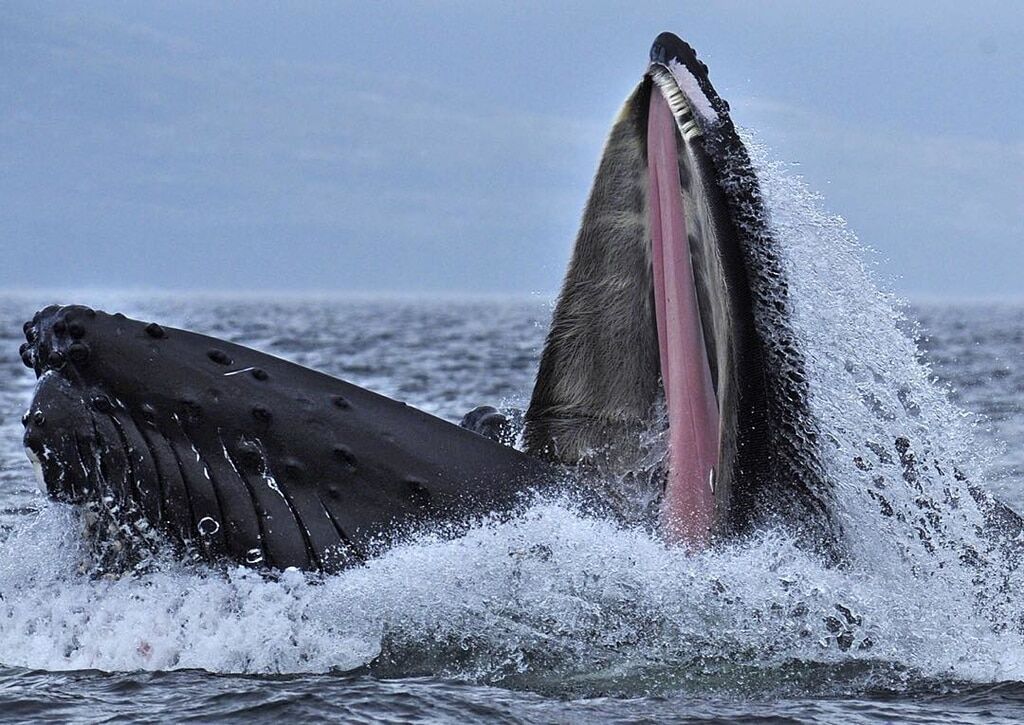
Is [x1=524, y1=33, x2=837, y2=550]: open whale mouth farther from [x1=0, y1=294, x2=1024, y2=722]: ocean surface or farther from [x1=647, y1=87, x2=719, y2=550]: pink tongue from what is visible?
[x1=0, y1=294, x2=1024, y2=722]: ocean surface

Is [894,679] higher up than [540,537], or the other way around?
[540,537]

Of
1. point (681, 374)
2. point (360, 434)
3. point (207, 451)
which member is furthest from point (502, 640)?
point (207, 451)

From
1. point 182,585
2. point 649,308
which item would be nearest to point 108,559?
point 182,585

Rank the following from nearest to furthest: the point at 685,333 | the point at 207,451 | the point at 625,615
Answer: the point at 207,451
the point at 685,333
the point at 625,615

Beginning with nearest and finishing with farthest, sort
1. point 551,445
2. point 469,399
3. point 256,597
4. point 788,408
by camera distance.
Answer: point 788,408 → point 256,597 → point 551,445 → point 469,399

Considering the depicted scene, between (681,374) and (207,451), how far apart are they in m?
1.78

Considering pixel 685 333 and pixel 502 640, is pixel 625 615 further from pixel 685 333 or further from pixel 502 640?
pixel 685 333

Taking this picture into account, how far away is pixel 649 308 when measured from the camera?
6.59 m

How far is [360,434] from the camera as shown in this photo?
6.17 meters

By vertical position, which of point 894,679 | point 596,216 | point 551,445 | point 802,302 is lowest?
point 894,679

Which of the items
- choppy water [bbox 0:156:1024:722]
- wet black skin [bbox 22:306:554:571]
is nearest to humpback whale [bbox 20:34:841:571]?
wet black skin [bbox 22:306:554:571]

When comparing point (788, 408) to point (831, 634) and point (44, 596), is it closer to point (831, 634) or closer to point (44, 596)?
point (831, 634)

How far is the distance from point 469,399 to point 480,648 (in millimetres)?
16800

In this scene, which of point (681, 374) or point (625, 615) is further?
point (625, 615)
